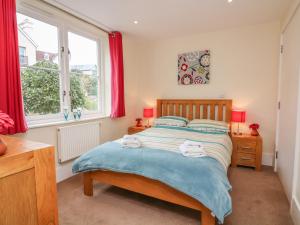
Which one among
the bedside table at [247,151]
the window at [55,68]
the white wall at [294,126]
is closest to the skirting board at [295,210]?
the white wall at [294,126]

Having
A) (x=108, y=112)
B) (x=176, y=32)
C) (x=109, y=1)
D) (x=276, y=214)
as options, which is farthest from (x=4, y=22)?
(x=276, y=214)

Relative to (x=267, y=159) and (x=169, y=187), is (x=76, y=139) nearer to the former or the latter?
(x=169, y=187)

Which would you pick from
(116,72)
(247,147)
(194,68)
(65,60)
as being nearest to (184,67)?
(194,68)

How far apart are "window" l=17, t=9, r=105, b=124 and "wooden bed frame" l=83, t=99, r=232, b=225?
119 cm

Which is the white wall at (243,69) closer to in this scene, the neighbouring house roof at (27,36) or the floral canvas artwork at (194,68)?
the floral canvas artwork at (194,68)

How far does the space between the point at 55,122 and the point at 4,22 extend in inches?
52.0

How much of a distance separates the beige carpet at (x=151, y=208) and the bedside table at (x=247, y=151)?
→ 0.51 metres

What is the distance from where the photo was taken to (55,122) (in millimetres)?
2656

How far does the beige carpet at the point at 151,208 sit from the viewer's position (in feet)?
5.94

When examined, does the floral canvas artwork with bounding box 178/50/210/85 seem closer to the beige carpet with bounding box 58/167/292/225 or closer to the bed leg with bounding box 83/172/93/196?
the beige carpet with bounding box 58/167/292/225

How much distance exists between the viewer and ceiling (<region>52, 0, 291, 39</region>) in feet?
8.16

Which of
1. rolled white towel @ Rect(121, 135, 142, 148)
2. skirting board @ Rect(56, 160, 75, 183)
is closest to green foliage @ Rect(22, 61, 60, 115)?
skirting board @ Rect(56, 160, 75, 183)

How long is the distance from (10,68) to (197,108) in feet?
10.1

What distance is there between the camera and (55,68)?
273 centimetres
